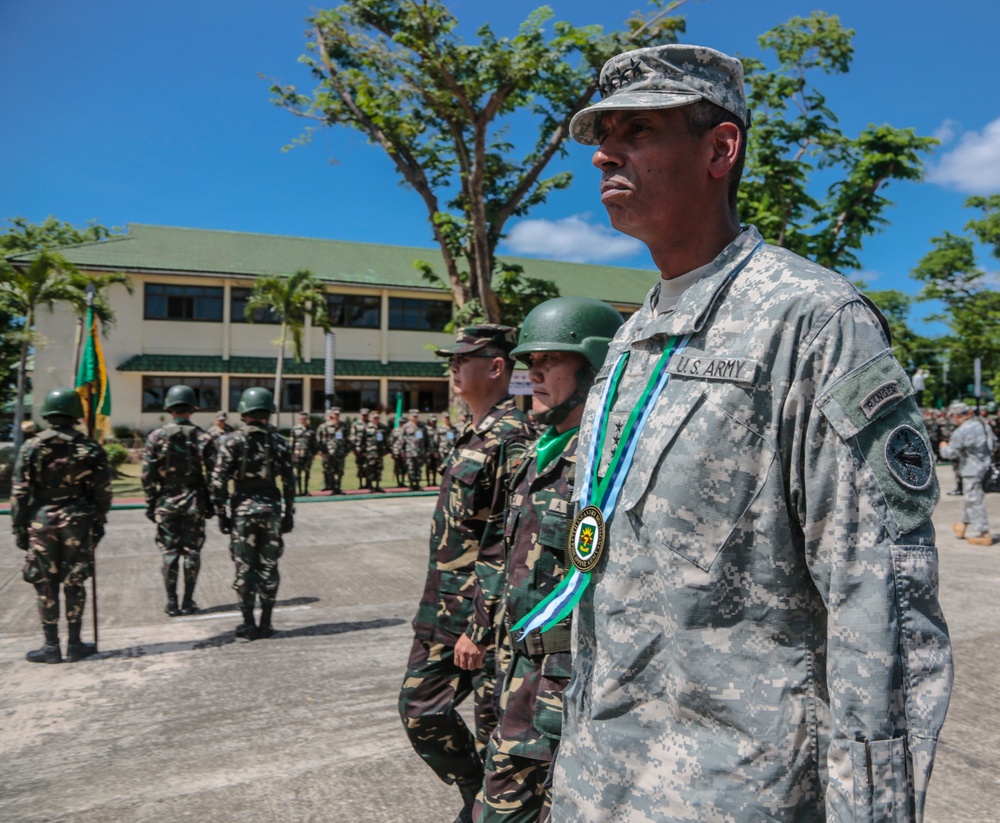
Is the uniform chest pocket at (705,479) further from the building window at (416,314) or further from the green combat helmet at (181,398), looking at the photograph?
the building window at (416,314)

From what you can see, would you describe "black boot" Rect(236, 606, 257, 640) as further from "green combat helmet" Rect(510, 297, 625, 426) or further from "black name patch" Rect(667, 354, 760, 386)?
"black name patch" Rect(667, 354, 760, 386)

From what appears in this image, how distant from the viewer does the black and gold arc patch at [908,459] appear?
4.12 ft

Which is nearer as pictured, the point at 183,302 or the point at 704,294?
the point at 704,294

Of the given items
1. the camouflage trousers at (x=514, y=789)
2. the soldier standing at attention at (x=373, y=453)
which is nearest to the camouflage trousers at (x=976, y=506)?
the camouflage trousers at (x=514, y=789)

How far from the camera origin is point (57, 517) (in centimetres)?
609

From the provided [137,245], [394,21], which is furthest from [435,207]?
[137,245]

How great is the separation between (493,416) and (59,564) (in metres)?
4.11

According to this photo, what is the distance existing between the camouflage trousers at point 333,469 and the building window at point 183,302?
17.6 meters

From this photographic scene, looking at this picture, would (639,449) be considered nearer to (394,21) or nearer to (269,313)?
(394,21)

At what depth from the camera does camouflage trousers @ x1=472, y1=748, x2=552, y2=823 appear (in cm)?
267

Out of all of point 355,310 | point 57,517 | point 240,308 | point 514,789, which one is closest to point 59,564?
point 57,517

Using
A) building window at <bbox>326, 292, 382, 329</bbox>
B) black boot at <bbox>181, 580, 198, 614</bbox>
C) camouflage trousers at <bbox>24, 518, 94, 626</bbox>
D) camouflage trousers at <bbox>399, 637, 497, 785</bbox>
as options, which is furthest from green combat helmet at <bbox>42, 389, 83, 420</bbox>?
building window at <bbox>326, 292, 382, 329</bbox>

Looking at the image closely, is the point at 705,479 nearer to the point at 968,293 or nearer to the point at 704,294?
the point at 704,294

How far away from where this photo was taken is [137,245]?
110ft
